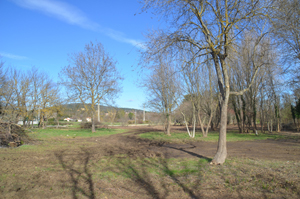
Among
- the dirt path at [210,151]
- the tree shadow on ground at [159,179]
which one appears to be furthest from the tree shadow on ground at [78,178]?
the dirt path at [210,151]

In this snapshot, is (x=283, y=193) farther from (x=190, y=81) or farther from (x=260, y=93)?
(x=260, y=93)

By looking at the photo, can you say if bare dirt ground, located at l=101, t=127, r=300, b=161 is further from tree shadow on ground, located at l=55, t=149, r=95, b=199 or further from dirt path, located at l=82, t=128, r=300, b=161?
tree shadow on ground, located at l=55, t=149, r=95, b=199

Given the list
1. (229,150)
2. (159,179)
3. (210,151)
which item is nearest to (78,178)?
(159,179)

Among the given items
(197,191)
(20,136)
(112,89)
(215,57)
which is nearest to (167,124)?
(112,89)

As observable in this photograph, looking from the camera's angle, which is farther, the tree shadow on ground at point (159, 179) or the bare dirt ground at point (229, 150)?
the bare dirt ground at point (229, 150)

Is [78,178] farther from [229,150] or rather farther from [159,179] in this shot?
[229,150]

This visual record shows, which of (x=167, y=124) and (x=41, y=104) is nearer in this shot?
(x=167, y=124)

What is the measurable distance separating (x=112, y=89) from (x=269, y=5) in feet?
67.8

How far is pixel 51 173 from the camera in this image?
6.30 meters

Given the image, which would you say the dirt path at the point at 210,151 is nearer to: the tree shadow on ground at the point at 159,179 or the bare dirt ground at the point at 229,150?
the bare dirt ground at the point at 229,150

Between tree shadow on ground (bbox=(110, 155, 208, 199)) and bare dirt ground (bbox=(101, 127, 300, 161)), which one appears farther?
bare dirt ground (bbox=(101, 127, 300, 161))

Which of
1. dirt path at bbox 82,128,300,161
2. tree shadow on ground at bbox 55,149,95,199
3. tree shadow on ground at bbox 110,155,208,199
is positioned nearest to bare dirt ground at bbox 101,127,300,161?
dirt path at bbox 82,128,300,161

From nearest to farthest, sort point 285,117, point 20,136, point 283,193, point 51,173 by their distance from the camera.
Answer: point 283,193, point 51,173, point 20,136, point 285,117

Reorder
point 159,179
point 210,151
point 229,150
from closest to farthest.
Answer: point 159,179
point 210,151
point 229,150
